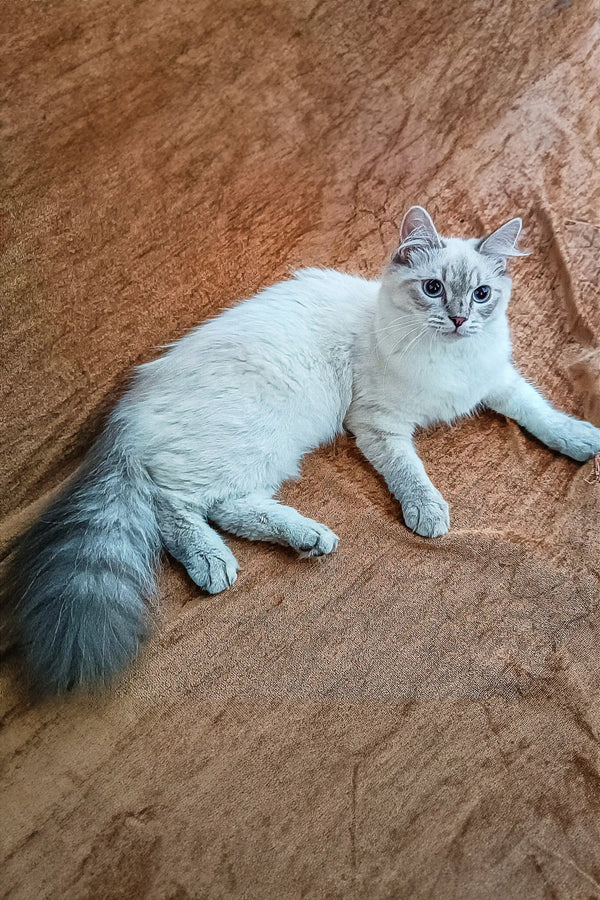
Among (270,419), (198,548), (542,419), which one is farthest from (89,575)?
(542,419)

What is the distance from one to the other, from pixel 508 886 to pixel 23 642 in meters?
0.99

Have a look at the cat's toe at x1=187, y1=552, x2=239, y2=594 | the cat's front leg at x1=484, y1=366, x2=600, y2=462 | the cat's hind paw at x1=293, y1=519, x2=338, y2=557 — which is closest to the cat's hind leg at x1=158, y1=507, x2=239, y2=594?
the cat's toe at x1=187, y1=552, x2=239, y2=594

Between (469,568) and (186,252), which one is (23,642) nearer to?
(469,568)

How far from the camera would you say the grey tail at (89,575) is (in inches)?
55.2

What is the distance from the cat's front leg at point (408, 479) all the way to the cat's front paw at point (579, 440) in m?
0.36

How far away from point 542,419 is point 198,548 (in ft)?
3.07

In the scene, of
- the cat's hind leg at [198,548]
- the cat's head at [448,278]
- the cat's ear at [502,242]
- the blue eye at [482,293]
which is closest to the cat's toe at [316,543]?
the cat's hind leg at [198,548]

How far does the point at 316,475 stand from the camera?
1855mm

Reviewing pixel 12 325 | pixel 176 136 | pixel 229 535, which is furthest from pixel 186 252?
pixel 229 535

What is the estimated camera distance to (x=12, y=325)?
6.21 feet

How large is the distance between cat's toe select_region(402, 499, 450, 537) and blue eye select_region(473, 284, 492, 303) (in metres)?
0.50

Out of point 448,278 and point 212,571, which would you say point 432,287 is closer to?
point 448,278

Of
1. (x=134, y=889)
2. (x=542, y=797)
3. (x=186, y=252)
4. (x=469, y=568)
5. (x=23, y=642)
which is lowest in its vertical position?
(x=542, y=797)

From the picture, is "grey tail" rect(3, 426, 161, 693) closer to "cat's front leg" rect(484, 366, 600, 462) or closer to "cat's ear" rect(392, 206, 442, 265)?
"cat's ear" rect(392, 206, 442, 265)
